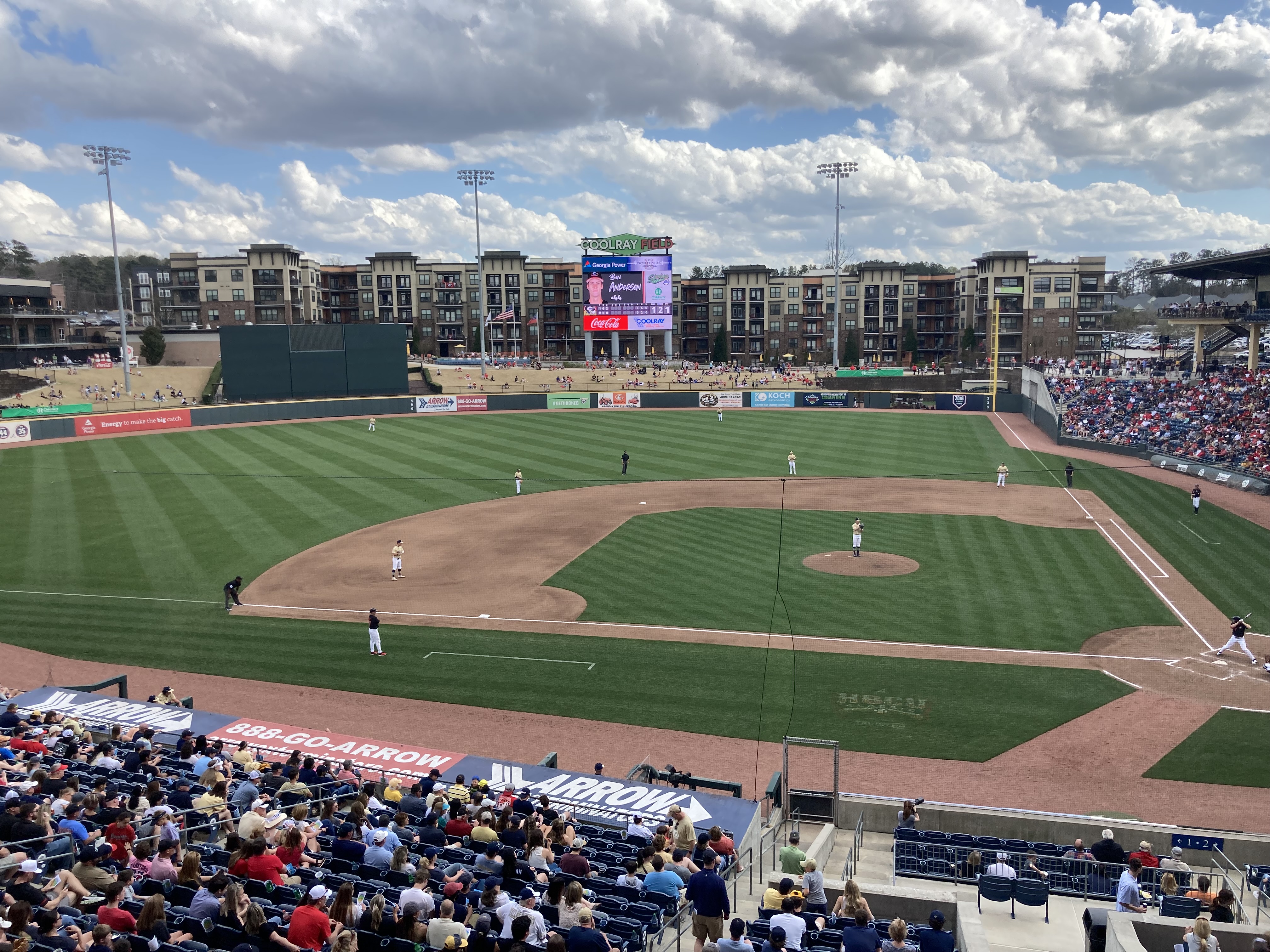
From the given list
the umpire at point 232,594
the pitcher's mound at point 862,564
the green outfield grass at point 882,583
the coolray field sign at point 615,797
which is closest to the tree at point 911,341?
the green outfield grass at point 882,583

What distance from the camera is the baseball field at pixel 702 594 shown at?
20.5m

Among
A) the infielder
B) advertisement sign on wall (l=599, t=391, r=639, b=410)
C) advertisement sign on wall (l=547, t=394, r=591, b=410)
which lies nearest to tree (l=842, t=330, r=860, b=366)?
advertisement sign on wall (l=599, t=391, r=639, b=410)

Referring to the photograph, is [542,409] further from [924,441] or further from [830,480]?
[830,480]

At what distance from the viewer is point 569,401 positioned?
85.4 meters

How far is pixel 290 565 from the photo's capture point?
32.9 m

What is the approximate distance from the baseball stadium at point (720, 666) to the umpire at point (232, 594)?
0.78 ft

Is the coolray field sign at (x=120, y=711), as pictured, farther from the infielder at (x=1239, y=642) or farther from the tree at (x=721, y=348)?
the tree at (x=721, y=348)

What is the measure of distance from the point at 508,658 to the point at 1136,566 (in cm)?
2156

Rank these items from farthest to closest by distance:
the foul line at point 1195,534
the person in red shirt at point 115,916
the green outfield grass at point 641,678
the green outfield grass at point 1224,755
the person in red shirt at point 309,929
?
1. the foul line at point 1195,534
2. the green outfield grass at point 641,678
3. the green outfield grass at point 1224,755
4. the person in red shirt at point 115,916
5. the person in red shirt at point 309,929

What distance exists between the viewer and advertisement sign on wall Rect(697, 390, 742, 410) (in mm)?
85875

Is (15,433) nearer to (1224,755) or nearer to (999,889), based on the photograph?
(999,889)

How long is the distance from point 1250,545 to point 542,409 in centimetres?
5997

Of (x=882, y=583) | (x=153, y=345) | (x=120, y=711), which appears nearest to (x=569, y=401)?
(x=153, y=345)

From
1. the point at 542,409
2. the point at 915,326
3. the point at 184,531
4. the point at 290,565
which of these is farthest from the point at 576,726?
the point at 915,326
